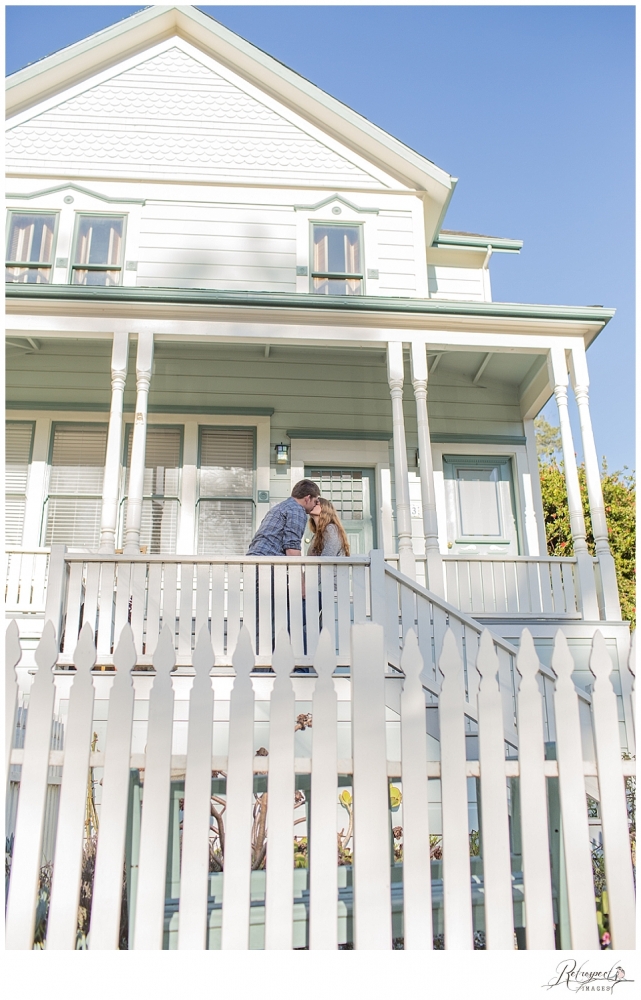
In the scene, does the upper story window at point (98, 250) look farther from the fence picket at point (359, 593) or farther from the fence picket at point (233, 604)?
the fence picket at point (359, 593)

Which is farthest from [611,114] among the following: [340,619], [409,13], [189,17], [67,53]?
[67,53]

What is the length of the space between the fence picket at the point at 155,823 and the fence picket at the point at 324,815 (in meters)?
0.46

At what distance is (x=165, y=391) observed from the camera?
9.52 m

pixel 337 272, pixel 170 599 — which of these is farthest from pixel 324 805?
pixel 337 272

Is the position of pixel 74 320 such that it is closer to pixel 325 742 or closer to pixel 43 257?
pixel 43 257

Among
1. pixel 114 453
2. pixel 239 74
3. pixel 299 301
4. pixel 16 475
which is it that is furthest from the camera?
pixel 239 74

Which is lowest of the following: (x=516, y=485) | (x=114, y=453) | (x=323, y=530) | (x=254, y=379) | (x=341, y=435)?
(x=323, y=530)

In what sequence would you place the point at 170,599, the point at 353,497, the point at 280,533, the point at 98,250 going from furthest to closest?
the point at 98,250 → the point at 353,497 → the point at 280,533 → the point at 170,599

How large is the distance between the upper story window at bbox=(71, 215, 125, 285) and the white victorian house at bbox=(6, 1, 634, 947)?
0.10 feet

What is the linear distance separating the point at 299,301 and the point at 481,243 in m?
4.24

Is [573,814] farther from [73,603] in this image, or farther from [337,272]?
[337,272]

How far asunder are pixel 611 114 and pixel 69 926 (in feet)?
25.2

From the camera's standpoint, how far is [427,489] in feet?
25.6

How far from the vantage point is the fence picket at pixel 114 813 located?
2318 mm
